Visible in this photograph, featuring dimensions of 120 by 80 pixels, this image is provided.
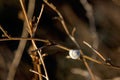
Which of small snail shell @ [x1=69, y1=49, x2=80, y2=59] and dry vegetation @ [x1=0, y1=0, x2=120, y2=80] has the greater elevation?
small snail shell @ [x1=69, y1=49, x2=80, y2=59]

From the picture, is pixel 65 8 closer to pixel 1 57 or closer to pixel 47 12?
pixel 47 12

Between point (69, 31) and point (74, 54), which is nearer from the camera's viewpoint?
point (74, 54)

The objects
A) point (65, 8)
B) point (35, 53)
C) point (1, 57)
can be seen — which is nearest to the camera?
point (35, 53)

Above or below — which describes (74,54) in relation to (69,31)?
above

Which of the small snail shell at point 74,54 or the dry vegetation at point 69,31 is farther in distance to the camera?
the dry vegetation at point 69,31

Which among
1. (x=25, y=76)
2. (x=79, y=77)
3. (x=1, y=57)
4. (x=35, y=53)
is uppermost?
(x=35, y=53)

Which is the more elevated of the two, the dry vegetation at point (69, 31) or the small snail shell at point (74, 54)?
the small snail shell at point (74, 54)

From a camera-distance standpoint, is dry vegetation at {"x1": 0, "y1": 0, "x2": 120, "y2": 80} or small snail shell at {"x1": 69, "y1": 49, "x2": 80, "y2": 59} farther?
dry vegetation at {"x1": 0, "y1": 0, "x2": 120, "y2": 80}

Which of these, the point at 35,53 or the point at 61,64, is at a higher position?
the point at 35,53

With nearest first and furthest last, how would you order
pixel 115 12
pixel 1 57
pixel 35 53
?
pixel 35 53
pixel 1 57
pixel 115 12

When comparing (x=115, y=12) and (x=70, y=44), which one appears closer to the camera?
(x=115, y=12)

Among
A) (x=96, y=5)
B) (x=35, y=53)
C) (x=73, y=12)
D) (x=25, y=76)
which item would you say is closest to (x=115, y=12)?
(x=96, y=5)
